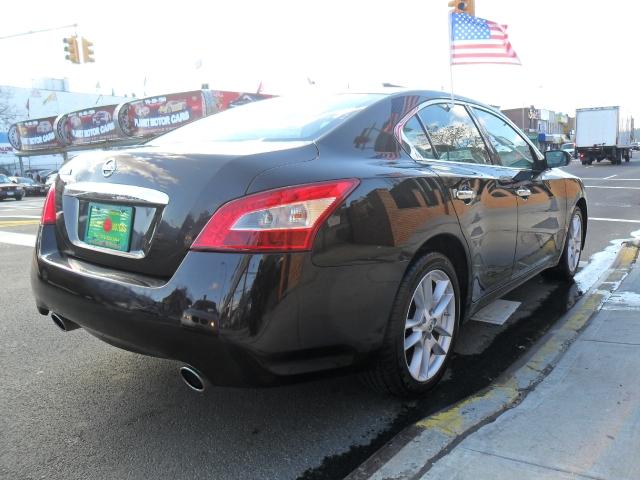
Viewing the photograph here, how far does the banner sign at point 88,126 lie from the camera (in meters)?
39.2

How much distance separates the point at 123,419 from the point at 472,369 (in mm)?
2024

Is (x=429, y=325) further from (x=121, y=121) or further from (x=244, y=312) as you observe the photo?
(x=121, y=121)

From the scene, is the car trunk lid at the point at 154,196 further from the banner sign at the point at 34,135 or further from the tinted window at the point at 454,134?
the banner sign at the point at 34,135

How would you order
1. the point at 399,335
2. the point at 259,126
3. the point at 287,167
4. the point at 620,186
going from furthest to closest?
the point at 620,186 → the point at 259,126 → the point at 399,335 → the point at 287,167

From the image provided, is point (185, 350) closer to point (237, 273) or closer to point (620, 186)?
point (237, 273)

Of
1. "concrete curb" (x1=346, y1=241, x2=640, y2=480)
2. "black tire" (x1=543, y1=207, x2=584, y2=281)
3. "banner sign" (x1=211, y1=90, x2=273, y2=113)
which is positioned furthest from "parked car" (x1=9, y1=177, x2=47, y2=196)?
"concrete curb" (x1=346, y1=241, x2=640, y2=480)

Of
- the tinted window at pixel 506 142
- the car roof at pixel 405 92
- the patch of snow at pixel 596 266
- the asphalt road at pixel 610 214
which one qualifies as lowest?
the asphalt road at pixel 610 214

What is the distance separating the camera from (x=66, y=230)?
109 inches

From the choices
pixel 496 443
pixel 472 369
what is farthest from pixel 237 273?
pixel 472 369

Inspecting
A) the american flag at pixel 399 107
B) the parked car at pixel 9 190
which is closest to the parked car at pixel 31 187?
the parked car at pixel 9 190

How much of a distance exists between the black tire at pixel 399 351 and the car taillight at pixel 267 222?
2.11 ft

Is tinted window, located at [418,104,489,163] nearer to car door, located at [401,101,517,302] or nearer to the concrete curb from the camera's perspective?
car door, located at [401,101,517,302]

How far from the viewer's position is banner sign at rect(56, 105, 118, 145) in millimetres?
39250

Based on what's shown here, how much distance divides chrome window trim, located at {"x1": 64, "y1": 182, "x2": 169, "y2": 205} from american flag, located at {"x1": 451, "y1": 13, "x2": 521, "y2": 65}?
4783 mm
